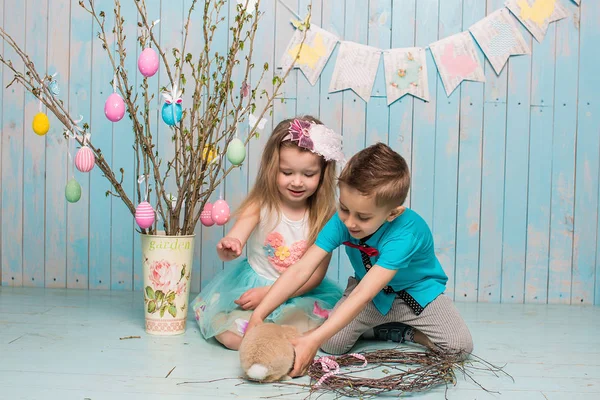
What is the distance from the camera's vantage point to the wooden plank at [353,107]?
243 centimetres

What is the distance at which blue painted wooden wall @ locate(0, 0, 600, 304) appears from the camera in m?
2.43

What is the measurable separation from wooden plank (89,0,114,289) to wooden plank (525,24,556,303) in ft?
5.16

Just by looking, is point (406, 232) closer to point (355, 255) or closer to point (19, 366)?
point (355, 255)

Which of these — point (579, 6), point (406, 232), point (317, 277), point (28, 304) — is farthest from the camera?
point (579, 6)

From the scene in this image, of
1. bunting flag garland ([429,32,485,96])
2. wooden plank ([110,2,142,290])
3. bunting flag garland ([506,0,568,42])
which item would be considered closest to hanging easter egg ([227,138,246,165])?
wooden plank ([110,2,142,290])

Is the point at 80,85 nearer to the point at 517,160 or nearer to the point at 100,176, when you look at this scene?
the point at 100,176

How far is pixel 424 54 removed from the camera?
2418 millimetres

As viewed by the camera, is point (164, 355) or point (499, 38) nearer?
point (164, 355)

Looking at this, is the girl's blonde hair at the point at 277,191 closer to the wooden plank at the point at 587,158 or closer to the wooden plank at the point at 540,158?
the wooden plank at the point at 540,158

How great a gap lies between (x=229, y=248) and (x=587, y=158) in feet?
4.80

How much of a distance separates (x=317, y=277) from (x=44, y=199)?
122 cm

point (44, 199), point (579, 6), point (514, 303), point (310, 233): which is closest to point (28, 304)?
point (44, 199)

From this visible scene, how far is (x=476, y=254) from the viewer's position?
2.46 meters

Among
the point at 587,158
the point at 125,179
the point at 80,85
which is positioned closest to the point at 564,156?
the point at 587,158
